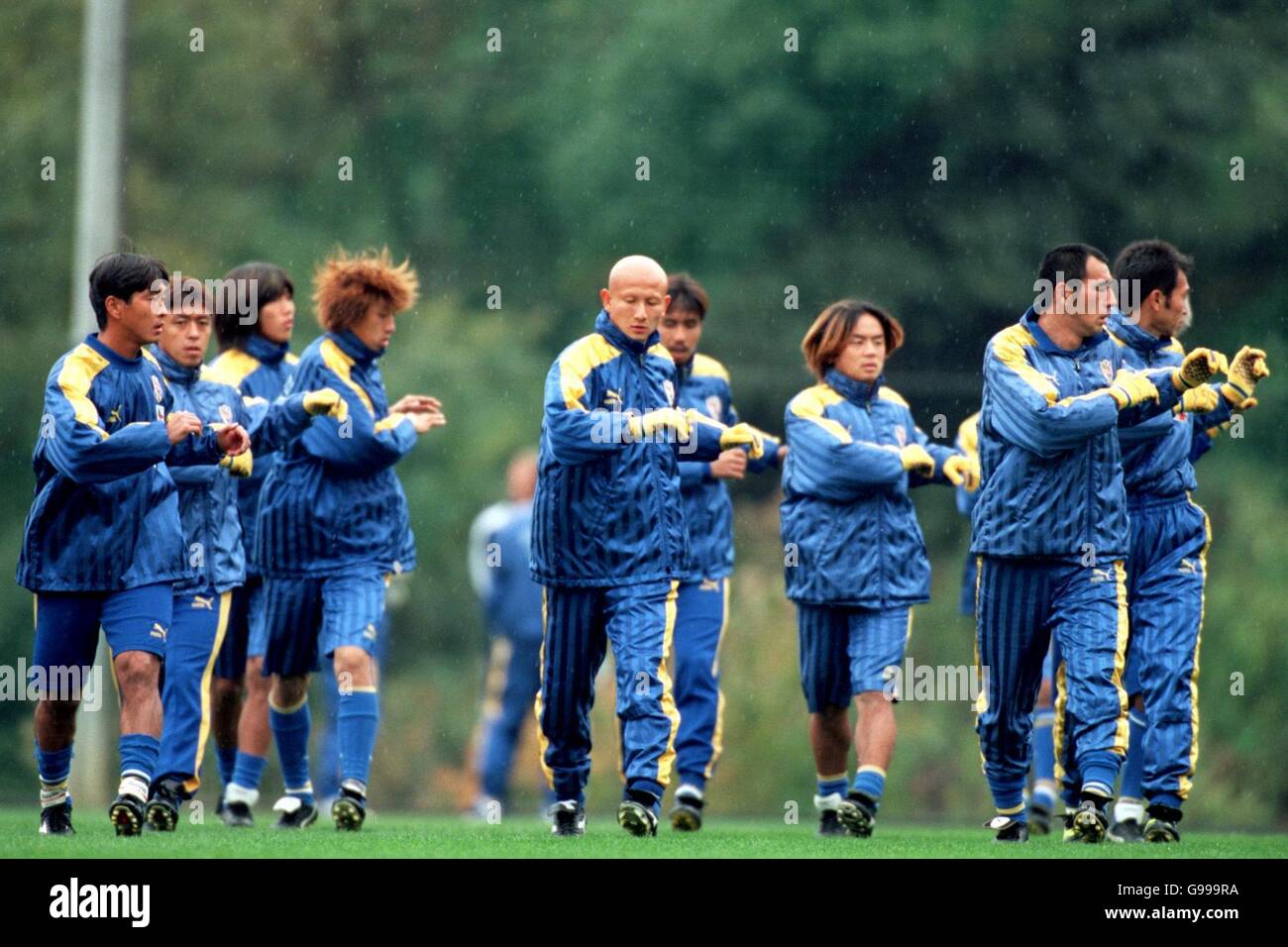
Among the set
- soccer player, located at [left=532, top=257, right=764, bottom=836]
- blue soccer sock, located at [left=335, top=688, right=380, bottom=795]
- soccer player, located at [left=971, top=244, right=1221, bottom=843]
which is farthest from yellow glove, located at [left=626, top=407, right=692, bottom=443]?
blue soccer sock, located at [left=335, top=688, right=380, bottom=795]

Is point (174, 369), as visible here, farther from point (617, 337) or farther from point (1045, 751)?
point (1045, 751)

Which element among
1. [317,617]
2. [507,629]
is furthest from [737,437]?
[507,629]

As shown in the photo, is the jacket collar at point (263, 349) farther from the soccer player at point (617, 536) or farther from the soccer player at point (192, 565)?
the soccer player at point (617, 536)

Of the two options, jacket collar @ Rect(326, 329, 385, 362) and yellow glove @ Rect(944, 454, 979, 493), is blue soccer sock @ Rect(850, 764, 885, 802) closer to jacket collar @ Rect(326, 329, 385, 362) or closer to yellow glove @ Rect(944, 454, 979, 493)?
yellow glove @ Rect(944, 454, 979, 493)

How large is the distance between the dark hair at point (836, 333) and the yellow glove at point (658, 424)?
1.39 metres

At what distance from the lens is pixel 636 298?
9375mm

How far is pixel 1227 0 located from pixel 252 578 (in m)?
12.0

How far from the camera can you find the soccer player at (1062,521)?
29.1 ft

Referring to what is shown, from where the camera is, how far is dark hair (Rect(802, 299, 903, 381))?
1034 centimetres

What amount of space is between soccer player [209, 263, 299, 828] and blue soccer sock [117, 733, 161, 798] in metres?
1.94

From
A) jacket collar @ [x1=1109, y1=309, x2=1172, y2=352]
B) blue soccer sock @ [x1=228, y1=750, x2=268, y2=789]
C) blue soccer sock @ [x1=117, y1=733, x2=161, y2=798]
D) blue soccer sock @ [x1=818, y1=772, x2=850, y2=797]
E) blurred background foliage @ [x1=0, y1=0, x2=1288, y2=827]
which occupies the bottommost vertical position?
blue soccer sock @ [x1=818, y1=772, x2=850, y2=797]

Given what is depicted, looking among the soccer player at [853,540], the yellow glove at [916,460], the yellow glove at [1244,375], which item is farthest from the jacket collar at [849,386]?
the yellow glove at [1244,375]
